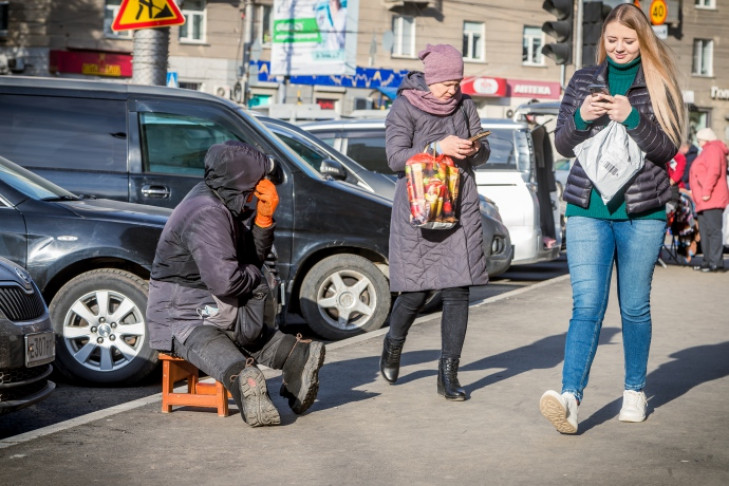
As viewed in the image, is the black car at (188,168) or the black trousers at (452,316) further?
the black car at (188,168)

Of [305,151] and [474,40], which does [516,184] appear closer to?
[305,151]

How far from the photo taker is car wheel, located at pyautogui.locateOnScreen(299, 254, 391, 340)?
922 cm

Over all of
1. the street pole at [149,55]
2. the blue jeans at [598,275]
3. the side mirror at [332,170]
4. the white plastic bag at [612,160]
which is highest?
the street pole at [149,55]

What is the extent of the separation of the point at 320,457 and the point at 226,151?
5.27ft

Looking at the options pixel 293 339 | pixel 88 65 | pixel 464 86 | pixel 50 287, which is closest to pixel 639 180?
pixel 293 339

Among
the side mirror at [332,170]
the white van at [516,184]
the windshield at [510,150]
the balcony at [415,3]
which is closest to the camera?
the side mirror at [332,170]

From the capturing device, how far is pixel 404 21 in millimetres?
44812

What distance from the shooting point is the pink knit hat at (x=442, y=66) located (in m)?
6.43

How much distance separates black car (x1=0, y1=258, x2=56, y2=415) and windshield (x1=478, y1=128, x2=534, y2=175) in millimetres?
8805

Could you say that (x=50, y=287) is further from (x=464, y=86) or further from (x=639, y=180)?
(x=464, y=86)

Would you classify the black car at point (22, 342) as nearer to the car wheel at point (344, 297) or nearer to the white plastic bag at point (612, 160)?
the white plastic bag at point (612, 160)

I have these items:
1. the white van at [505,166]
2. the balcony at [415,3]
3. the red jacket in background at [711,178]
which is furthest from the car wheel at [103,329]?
the balcony at [415,3]

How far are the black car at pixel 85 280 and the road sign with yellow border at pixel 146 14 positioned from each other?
4.49 m

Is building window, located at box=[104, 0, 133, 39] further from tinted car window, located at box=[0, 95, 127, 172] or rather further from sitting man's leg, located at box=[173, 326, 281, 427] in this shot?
sitting man's leg, located at box=[173, 326, 281, 427]
